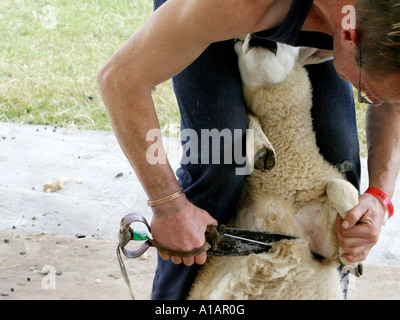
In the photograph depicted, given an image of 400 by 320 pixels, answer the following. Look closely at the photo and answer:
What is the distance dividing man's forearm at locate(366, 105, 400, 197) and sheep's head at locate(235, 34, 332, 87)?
0.97 ft

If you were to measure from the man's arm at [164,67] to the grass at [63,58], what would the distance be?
1.86m

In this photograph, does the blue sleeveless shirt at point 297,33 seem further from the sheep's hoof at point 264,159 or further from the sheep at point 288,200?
the sheep's hoof at point 264,159

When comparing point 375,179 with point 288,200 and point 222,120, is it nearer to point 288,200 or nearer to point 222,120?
point 288,200

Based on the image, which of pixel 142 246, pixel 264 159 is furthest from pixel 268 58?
pixel 142 246

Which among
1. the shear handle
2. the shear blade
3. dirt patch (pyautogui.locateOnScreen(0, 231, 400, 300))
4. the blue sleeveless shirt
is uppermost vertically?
the blue sleeveless shirt

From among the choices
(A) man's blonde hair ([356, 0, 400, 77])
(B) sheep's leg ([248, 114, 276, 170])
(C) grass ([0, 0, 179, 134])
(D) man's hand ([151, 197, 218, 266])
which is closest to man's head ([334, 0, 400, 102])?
(A) man's blonde hair ([356, 0, 400, 77])

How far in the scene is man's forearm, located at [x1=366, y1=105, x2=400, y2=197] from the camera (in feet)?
5.48

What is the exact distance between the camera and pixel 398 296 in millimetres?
1944

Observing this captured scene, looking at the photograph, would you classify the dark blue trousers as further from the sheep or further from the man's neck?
the man's neck

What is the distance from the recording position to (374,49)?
1167 millimetres

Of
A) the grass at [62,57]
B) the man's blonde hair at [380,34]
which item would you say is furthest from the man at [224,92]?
the grass at [62,57]

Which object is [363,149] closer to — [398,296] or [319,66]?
[398,296]

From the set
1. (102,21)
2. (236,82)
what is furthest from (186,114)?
(102,21)
